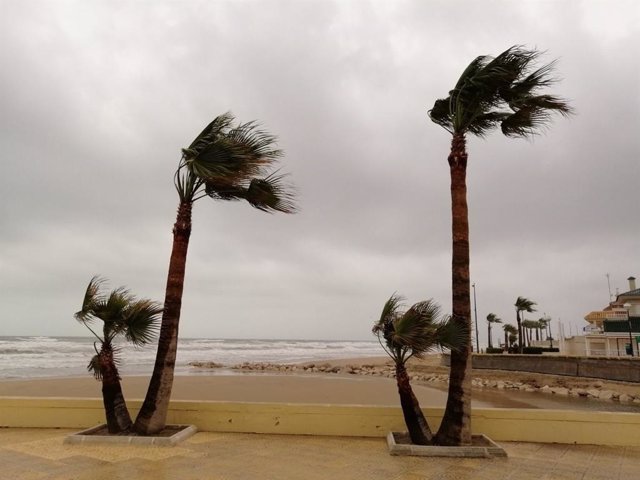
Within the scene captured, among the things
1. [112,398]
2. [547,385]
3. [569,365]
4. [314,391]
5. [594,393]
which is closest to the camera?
[112,398]

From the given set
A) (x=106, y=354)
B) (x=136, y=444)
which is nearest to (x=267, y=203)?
(x=106, y=354)

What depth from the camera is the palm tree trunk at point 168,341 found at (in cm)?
693

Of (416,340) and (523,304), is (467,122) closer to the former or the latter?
(416,340)

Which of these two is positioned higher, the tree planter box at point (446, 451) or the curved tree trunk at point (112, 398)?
the curved tree trunk at point (112, 398)

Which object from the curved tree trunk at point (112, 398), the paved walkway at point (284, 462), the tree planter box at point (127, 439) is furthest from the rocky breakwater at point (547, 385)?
the curved tree trunk at point (112, 398)

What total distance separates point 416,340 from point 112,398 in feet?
15.4

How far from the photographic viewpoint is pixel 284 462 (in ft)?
18.9

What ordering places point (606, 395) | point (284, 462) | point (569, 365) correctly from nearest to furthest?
point (284, 462) → point (606, 395) → point (569, 365)

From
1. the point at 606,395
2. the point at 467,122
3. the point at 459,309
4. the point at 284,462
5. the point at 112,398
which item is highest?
the point at 467,122

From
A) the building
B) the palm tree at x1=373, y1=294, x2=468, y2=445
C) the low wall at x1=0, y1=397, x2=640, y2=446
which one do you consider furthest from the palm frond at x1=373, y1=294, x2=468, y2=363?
the building

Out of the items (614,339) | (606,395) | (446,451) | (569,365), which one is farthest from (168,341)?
(614,339)

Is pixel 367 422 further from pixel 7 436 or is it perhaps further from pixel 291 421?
pixel 7 436

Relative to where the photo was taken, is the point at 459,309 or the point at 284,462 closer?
the point at 284,462

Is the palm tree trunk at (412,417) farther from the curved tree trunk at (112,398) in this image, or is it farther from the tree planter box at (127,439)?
the curved tree trunk at (112,398)
